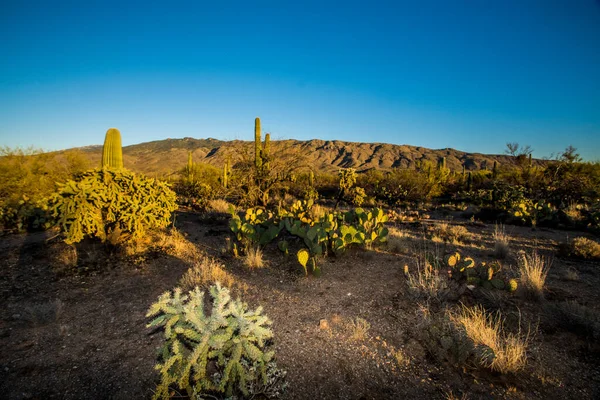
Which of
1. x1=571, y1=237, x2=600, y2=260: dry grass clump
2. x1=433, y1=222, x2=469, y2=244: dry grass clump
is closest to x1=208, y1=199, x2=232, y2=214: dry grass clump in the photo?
x1=433, y1=222, x2=469, y2=244: dry grass clump

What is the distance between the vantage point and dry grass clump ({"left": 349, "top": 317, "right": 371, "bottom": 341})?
3385 mm

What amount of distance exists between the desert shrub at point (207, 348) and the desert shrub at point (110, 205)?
4528 millimetres

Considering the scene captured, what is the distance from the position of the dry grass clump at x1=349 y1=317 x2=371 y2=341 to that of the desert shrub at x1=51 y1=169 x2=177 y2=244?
539cm

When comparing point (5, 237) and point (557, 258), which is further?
point (5, 237)

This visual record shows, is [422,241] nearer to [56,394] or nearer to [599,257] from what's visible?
[599,257]

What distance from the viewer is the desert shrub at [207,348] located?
239 cm

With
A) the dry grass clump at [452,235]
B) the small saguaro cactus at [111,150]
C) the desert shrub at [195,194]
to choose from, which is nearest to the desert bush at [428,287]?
the dry grass clump at [452,235]

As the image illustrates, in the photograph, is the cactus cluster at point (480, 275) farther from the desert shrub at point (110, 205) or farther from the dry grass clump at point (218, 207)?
the dry grass clump at point (218, 207)

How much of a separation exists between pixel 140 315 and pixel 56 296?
1.80m

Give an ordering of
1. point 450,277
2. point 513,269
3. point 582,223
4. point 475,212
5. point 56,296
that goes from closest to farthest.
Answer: point 56,296 < point 450,277 < point 513,269 < point 582,223 < point 475,212

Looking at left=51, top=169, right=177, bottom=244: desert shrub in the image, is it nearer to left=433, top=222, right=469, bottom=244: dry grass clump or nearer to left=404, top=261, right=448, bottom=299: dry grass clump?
left=404, top=261, right=448, bottom=299: dry grass clump

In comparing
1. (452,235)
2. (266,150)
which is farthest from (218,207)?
(452,235)

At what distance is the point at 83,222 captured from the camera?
5656 millimetres

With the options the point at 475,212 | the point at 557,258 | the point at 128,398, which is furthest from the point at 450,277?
the point at 475,212
